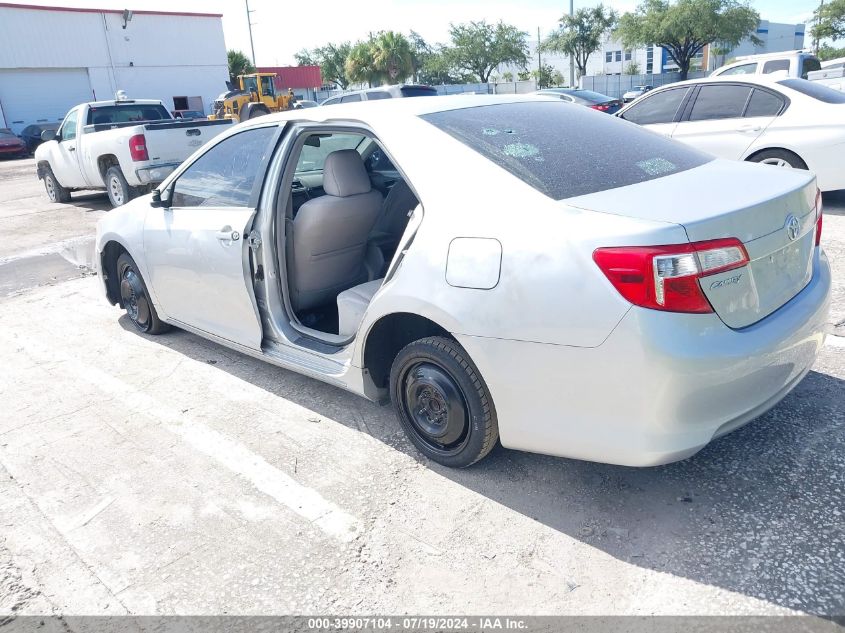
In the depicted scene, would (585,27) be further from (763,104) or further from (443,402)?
(443,402)

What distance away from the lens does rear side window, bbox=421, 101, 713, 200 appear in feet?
8.96

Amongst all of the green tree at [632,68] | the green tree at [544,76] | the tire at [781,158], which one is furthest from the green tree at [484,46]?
the tire at [781,158]

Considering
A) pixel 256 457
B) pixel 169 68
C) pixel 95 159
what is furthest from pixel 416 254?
pixel 169 68

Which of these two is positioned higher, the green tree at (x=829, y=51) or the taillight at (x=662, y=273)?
the green tree at (x=829, y=51)

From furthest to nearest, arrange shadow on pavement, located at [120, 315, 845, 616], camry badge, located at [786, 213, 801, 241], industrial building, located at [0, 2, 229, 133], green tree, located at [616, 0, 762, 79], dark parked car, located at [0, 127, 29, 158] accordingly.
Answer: green tree, located at [616, 0, 762, 79] → industrial building, located at [0, 2, 229, 133] → dark parked car, located at [0, 127, 29, 158] → camry badge, located at [786, 213, 801, 241] → shadow on pavement, located at [120, 315, 845, 616]

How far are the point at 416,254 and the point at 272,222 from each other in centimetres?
120

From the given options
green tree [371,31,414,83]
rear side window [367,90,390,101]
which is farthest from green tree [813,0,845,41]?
rear side window [367,90,390,101]

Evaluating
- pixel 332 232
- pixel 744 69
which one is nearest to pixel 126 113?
pixel 332 232

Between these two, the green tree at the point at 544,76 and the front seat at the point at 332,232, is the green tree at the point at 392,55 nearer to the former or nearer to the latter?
the green tree at the point at 544,76

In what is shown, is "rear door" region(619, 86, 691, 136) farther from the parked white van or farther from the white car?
the parked white van

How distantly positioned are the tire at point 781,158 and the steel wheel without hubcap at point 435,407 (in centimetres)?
596

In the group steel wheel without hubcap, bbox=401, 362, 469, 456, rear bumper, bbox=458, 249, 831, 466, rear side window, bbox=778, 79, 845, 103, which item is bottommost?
steel wheel without hubcap, bbox=401, 362, 469, 456

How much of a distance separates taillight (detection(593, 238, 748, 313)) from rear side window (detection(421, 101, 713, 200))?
44 centimetres

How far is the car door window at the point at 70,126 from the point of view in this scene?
11906mm
